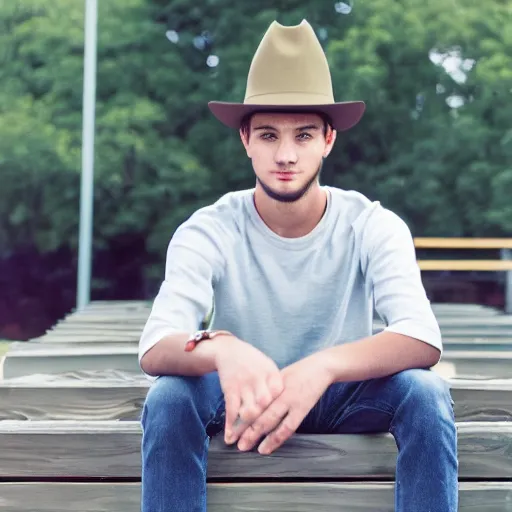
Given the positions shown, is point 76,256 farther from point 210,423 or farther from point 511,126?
point 210,423

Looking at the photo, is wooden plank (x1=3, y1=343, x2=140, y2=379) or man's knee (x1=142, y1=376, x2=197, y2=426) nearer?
man's knee (x1=142, y1=376, x2=197, y2=426)

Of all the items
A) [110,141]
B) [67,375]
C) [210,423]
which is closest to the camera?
[210,423]

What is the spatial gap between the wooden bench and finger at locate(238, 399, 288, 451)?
7cm

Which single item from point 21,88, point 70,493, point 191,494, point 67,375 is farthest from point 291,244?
point 21,88

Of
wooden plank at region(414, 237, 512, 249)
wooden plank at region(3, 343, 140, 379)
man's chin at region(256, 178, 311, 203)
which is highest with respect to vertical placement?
man's chin at region(256, 178, 311, 203)

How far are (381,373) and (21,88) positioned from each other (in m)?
10.7

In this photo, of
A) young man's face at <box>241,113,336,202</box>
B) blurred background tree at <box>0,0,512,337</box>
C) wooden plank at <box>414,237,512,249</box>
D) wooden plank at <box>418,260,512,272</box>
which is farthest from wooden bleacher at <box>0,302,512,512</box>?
blurred background tree at <box>0,0,512,337</box>

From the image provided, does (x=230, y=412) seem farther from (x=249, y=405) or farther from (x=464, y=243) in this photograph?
(x=464, y=243)

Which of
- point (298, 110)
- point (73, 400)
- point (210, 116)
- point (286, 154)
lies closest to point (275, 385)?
point (286, 154)

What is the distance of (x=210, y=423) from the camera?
194 centimetres

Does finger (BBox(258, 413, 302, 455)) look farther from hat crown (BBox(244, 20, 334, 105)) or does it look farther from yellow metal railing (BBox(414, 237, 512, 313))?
yellow metal railing (BBox(414, 237, 512, 313))

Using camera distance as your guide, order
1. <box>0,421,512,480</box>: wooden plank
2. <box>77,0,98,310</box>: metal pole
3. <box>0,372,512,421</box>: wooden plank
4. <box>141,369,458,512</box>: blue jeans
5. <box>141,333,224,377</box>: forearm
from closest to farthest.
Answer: <box>141,369,458,512</box>: blue jeans, <box>141,333,224,377</box>: forearm, <box>0,421,512,480</box>: wooden plank, <box>0,372,512,421</box>: wooden plank, <box>77,0,98,310</box>: metal pole

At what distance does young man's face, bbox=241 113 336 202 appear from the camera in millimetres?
2043


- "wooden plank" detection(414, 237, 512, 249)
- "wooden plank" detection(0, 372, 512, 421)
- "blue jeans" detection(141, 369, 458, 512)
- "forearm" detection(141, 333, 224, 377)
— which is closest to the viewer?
"blue jeans" detection(141, 369, 458, 512)
